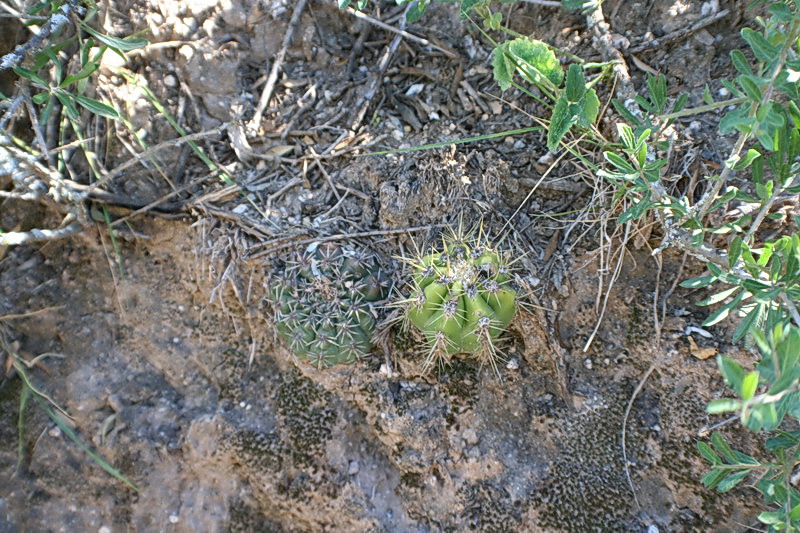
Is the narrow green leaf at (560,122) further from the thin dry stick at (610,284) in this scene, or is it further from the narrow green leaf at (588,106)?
the thin dry stick at (610,284)

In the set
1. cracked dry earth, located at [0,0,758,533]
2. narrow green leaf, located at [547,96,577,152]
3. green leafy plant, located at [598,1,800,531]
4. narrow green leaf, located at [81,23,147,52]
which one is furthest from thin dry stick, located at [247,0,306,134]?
green leafy plant, located at [598,1,800,531]

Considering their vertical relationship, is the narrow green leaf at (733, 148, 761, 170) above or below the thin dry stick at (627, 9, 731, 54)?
below

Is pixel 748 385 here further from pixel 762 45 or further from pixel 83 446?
pixel 83 446

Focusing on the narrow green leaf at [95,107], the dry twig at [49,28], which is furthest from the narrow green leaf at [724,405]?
the dry twig at [49,28]

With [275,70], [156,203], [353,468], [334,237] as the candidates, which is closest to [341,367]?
[353,468]

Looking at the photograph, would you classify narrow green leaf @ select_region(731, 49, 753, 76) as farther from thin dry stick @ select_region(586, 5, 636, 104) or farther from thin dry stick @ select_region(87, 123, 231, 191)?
thin dry stick @ select_region(87, 123, 231, 191)

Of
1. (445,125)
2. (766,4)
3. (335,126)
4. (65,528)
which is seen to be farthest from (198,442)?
(766,4)
